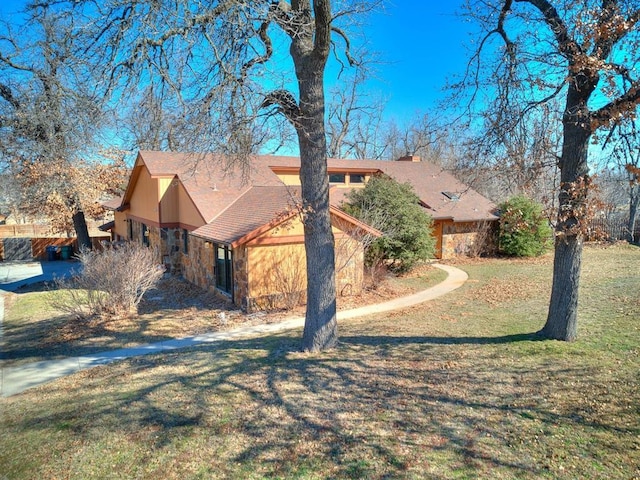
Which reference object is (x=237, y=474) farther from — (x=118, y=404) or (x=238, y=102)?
(x=238, y=102)

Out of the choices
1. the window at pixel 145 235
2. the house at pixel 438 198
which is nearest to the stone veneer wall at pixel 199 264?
the window at pixel 145 235

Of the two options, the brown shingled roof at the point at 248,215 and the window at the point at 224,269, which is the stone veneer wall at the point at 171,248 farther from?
the window at the point at 224,269

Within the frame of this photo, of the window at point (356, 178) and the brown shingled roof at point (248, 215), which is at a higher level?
the window at point (356, 178)

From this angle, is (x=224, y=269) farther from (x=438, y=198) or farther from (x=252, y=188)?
(x=438, y=198)

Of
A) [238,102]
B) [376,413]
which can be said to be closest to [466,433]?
[376,413]

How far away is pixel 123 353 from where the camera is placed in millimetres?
9359

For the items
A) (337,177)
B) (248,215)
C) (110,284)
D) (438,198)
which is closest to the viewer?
(110,284)

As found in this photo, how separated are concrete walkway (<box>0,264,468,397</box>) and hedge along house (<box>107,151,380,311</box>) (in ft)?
Result: 5.78

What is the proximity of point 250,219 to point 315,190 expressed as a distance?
635 centimetres

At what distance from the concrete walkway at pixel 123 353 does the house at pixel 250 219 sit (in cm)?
187

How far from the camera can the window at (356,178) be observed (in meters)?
24.8

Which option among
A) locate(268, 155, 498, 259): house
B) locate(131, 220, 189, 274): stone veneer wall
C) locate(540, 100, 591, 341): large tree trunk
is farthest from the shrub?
locate(540, 100, 591, 341): large tree trunk

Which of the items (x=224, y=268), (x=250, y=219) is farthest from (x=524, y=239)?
(x=224, y=268)

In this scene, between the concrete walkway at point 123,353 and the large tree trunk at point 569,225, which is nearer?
A: the large tree trunk at point 569,225
